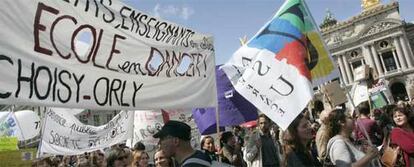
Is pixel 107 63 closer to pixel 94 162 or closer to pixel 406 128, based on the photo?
pixel 406 128

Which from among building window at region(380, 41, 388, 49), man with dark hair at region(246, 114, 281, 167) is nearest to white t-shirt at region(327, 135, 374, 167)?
man with dark hair at region(246, 114, 281, 167)

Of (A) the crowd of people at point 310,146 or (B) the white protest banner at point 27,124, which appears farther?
(B) the white protest banner at point 27,124

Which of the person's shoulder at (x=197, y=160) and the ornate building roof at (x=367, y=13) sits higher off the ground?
the ornate building roof at (x=367, y=13)

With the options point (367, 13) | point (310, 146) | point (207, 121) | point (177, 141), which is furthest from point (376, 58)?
point (177, 141)

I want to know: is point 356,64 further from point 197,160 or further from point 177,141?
point 197,160

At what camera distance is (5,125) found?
12891 mm

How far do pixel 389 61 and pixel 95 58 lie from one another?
6516 centimetres

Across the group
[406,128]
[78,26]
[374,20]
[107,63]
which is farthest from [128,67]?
[374,20]

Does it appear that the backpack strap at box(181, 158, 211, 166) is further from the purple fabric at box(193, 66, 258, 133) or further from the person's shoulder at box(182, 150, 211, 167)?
the purple fabric at box(193, 66, 258, 133)

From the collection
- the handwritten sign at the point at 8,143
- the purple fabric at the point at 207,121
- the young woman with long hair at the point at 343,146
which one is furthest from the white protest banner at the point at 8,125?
the young woman with long hair at the point at 343,146

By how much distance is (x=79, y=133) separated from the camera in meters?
9.28

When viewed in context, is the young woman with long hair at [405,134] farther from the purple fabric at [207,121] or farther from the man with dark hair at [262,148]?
the purple fabric at [207,121]

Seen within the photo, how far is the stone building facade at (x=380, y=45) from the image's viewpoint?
6147cm

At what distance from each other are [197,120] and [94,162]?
6.97 ft
